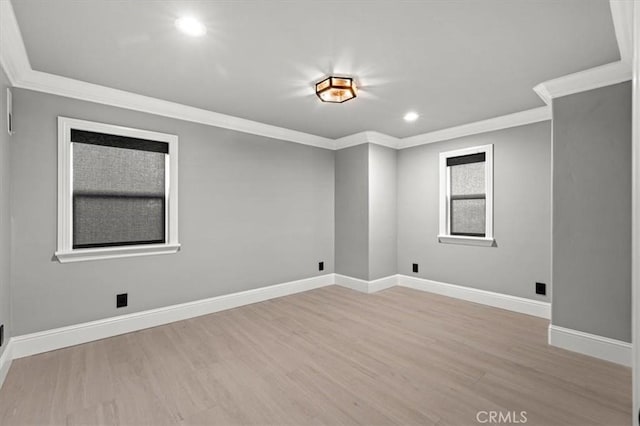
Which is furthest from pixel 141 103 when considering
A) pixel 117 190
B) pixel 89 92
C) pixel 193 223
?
pixel 193 223

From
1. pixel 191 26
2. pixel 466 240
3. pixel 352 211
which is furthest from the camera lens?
pixel 352 211

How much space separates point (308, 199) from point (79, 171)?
2.88 metres

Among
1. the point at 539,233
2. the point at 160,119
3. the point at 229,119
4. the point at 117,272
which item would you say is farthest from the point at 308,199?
the point at 539,233

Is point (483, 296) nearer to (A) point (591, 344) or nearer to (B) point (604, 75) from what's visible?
(A) point (591, 344)

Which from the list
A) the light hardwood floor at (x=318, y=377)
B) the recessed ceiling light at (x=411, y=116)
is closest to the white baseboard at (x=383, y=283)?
the light hardwood floor at (x=318, y=377)

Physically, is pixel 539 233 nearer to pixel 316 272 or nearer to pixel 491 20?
pixel 491 20

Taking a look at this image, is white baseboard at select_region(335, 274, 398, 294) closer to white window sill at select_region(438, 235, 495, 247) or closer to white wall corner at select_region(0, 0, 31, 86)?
white window sill at select_region(438, 235, 495, 247)

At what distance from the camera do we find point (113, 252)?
3.03 metres

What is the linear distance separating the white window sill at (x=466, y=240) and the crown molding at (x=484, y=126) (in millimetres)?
1449

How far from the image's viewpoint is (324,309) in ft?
12.7

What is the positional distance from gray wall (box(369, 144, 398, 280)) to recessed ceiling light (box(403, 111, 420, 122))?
822 millimetres

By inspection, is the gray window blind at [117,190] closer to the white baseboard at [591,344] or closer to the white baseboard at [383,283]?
the white baseboard at [383,283]

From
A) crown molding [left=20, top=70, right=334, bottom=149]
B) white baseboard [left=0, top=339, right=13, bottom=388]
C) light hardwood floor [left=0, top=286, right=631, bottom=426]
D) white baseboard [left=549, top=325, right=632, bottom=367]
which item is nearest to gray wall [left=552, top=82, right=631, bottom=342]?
white baseboard [left=549, top=325, right=632, bottom=367]

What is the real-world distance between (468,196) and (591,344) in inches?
87.4
